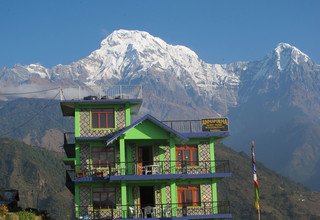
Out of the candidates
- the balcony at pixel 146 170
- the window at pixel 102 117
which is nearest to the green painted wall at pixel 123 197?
the balcony at pixel 146 170

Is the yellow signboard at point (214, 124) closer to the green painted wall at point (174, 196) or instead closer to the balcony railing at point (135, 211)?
the green painted wall at point (174, 196)

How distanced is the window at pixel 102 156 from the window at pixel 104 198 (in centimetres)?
228

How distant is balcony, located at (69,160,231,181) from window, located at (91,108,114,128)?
11.8ft

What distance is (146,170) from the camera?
57.5 m

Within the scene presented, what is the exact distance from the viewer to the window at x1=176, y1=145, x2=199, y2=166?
197 ft

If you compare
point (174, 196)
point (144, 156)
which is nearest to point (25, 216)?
point (144, 156)

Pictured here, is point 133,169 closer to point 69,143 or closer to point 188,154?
point 188,154

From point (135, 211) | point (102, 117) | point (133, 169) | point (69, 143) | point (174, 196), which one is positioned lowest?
point (135, 211)

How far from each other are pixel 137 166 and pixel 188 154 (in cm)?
526

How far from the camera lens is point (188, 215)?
190 ft

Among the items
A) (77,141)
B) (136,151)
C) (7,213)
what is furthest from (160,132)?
(7,213)

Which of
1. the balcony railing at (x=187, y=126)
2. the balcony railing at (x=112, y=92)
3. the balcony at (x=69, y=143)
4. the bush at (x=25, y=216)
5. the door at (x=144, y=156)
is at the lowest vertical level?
the bush at (x=25, y=216)

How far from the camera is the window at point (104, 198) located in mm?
57019

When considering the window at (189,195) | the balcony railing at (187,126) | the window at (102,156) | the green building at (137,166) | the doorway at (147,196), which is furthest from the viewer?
the balcony railing at (187,126)
